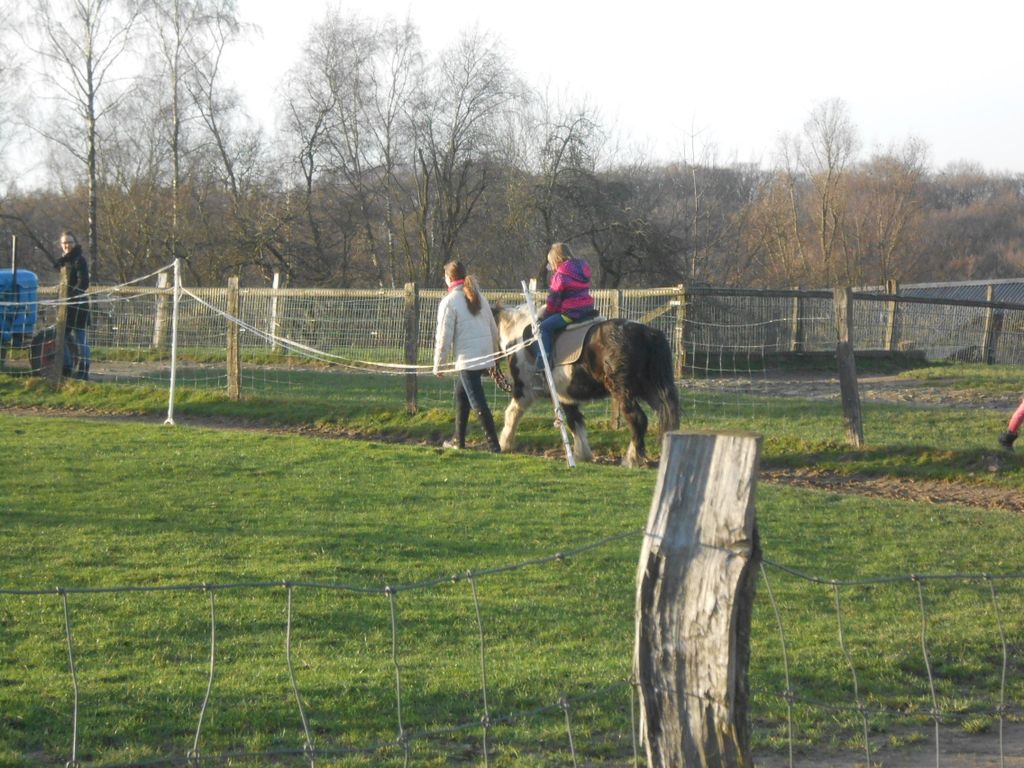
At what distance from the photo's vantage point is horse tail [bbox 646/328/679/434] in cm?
1270

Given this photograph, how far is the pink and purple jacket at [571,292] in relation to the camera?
13320mm

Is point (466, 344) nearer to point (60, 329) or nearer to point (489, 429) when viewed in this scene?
point (489, 429)

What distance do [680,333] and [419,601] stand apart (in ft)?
35.4

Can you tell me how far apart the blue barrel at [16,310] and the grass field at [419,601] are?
321 inches

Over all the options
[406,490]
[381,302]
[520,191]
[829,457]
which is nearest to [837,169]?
[520,191]

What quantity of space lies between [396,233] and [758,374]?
22533 mm

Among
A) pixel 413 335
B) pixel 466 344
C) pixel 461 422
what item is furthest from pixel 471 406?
pixel 413 335

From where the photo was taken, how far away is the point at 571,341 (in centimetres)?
1330

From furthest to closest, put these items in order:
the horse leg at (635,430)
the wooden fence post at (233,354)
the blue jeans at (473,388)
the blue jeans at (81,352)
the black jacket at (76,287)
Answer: the blue jeans at (81,352)
the black jacket at (76,287)
the wooden fence post at (233,354)
the blue jeans at (473,388)
the horse leg at (635,430)

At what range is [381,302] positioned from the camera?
875 inches

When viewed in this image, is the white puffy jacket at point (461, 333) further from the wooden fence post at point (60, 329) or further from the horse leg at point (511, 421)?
the wooden fence post at point (60, 329)

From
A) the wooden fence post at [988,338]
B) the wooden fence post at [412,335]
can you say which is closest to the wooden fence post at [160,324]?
the wooden fence post at [412,335]

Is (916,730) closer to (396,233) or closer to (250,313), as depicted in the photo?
(250,313)

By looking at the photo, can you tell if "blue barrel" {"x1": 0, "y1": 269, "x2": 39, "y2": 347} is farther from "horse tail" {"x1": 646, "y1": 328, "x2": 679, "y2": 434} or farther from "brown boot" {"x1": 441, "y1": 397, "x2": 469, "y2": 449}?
"horse tail" {"x1": 646, "y1": 328, "x2": 679, "y2": 434}
